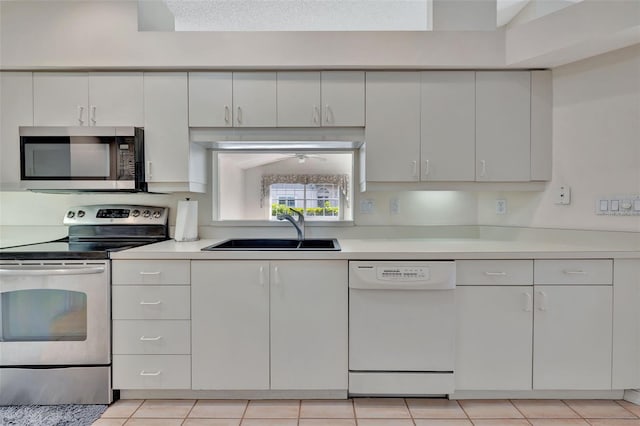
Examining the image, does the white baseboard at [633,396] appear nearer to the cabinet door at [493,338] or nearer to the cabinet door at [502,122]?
the cabinet door at [493,338]

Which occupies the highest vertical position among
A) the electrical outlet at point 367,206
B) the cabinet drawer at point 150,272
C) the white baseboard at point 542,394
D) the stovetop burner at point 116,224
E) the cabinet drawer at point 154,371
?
the electrical outlet at point 367,206

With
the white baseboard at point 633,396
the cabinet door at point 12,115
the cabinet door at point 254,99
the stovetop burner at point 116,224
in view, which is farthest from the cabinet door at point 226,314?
the white baseboard at point 633,396

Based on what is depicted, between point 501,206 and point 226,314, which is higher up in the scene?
point 501,206

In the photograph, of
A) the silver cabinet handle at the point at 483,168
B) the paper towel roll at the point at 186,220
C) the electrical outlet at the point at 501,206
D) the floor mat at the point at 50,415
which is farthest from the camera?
the electrical outlet at the point at 501,206

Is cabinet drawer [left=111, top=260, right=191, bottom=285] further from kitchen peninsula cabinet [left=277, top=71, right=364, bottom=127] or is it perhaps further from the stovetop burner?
kitchen peninsula cabinet [left=277, top=71, right=364, bottom=127]

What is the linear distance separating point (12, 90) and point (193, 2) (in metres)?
1.29

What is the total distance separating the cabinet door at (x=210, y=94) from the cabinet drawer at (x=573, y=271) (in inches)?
81.5

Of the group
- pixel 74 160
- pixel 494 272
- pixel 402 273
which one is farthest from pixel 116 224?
pixel 494 272

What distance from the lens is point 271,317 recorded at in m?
1.96

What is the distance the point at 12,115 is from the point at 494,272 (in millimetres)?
3107

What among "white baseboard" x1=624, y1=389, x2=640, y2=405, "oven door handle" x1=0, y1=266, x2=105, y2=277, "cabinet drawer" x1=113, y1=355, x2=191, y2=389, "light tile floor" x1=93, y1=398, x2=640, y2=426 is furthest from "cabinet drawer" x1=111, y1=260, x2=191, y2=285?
"white baseboard" x1=624, y1=389, x2=640, y2=405

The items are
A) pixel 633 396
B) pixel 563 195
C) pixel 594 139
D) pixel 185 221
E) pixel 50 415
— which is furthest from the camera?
pixel 185 221

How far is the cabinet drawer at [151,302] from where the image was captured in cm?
195

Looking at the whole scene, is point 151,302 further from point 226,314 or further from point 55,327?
point 55,327
